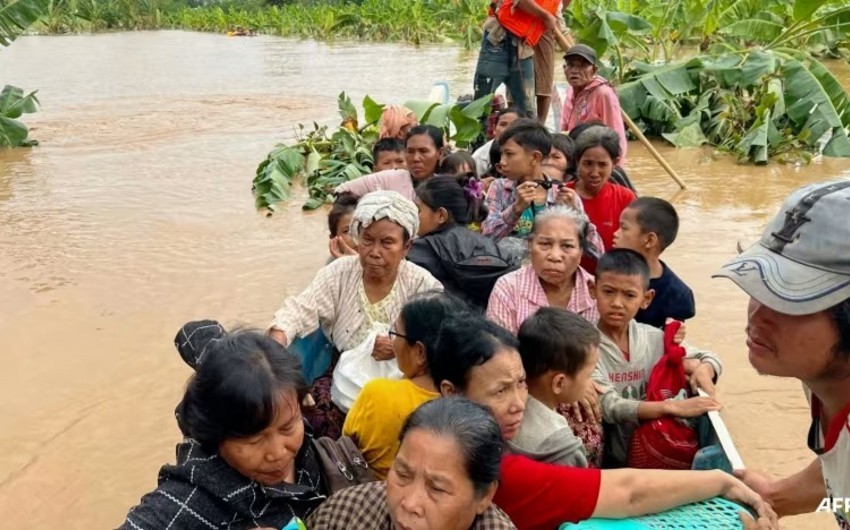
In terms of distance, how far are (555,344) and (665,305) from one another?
1.17 m

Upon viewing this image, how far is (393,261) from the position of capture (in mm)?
Result: 3062

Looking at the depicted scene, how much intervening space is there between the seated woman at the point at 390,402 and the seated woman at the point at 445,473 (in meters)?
0.36

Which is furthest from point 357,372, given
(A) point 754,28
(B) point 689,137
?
(A) point 754,28

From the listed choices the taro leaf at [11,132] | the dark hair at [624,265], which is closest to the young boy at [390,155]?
the dark hair at [624,265]

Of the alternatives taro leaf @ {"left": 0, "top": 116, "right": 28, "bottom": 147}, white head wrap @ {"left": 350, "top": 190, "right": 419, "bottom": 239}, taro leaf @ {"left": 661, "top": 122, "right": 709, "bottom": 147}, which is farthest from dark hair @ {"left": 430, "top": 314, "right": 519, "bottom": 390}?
taro leaf @ {"left": 0, "top": 116, "right": 28, "bottom": 147}

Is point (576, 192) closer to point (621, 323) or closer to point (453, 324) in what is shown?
point (621, 323)

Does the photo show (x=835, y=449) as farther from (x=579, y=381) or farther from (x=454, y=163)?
(x=454, y=163)

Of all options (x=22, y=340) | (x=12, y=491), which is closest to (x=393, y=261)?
(x=12, y=491)

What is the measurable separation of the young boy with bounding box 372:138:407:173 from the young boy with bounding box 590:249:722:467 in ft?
8.13

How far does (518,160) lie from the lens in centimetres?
415

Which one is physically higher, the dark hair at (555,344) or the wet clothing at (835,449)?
the wet clothing at (835,449)

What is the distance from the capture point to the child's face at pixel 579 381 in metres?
2.32

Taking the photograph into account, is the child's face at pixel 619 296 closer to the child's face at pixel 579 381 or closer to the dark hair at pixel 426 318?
the child's face at pixel 579 381

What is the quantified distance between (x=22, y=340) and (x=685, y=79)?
25.3 ft
